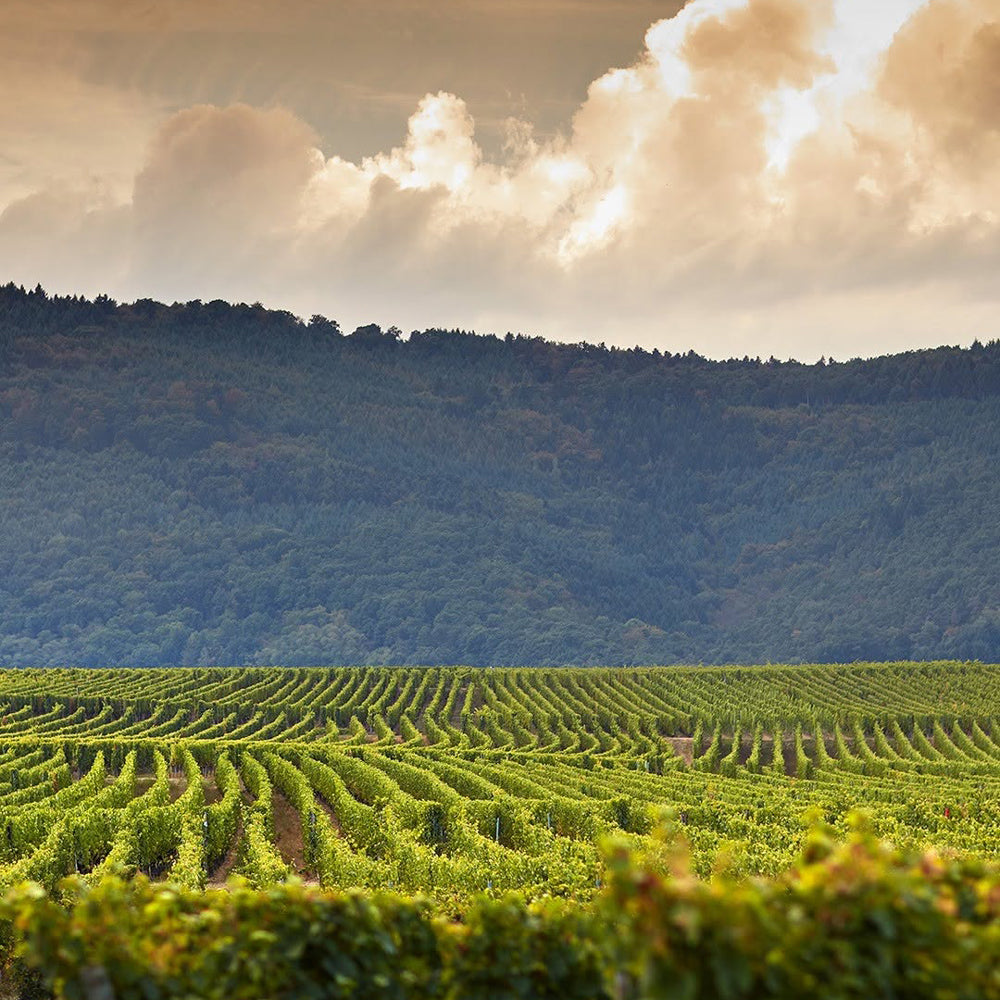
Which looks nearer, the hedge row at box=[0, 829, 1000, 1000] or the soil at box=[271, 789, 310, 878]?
the hedge row at box=[0, 829, 1000, 1000]

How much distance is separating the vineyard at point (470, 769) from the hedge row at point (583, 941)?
83cm

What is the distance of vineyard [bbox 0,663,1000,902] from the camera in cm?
3038

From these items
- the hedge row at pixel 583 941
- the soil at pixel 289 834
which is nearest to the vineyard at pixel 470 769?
the soil at pixel 289 834

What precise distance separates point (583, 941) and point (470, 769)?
4228cm

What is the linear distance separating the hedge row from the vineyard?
83 centimetres

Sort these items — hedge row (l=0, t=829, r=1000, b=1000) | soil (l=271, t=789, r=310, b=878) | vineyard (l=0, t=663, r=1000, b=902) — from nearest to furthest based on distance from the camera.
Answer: hedge row (l=0, t=829, r=1000, b=1000)
vineyard (l=0, t=663, r=1000, b=902)
soil (l=271, t=789, r=310, b=878)

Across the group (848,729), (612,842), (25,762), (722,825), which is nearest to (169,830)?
(722,825)

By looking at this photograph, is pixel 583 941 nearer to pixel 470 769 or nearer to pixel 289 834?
pixel 289 834

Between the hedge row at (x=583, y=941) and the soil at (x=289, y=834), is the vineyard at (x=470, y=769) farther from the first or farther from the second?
the hedge row at (x=583, y=941)

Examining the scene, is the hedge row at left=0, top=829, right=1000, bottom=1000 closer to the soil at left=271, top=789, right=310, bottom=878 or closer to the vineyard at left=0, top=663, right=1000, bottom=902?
the vineyard at left=0, top=663, right=1000, bottom=902

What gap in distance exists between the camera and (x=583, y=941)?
922 cm

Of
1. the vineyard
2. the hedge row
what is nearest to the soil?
the vineyard

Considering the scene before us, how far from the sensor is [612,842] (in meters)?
6.86

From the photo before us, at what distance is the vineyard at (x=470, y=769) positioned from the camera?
30.4m
